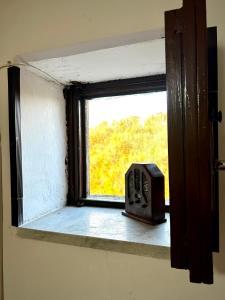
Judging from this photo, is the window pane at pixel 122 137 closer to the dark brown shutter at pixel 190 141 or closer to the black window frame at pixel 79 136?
the black window frame at pixel 79 136

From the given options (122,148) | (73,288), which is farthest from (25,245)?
(122,148)

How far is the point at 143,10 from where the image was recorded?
0.72 meters

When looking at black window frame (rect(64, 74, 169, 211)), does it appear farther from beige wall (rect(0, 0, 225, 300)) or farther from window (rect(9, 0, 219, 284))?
window (rect(9, 0, 219, 284))

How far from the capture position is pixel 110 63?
0.94 metres

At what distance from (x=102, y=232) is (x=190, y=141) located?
18.9 inches

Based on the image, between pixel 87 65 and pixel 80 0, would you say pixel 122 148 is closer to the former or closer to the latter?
pixel 87 65

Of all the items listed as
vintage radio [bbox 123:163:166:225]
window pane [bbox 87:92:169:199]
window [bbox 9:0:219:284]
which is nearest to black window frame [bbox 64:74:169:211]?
window pane [bbox 87:92:169:199]

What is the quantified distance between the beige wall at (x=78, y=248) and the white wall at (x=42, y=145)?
7 centimetres

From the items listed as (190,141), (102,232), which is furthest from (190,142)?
(102,232)

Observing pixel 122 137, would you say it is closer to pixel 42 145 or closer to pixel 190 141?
pixel 42 145

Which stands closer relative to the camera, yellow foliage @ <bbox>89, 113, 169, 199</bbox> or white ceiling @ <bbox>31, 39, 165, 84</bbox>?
white ceiling @ <bbox>31, 39, 165, 84</bbox>

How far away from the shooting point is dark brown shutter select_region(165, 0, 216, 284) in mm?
452

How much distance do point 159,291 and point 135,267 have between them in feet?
0.28

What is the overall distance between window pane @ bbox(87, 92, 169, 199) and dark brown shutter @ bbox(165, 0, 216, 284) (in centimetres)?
54
